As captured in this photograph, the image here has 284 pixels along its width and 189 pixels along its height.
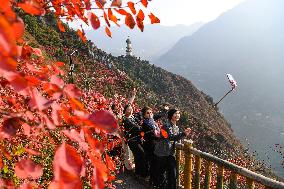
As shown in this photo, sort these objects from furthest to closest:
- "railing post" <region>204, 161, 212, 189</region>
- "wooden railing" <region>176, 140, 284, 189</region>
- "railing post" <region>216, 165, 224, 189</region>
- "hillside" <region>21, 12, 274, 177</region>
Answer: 1. "hillside" <region>21, 12, 274, 177</region>
2. "railing post" <region>204, 161, 212, 189</region>
3. "railing post" <region>216, 165, 224, 189</region>
4. "wooden railing" <region>176, 140, 284, 189</region>

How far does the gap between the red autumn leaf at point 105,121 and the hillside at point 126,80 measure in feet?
43.9

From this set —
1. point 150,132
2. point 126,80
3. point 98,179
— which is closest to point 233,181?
point 150,132

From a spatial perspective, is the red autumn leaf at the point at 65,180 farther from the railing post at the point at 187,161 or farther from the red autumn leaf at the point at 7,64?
the railing post at the point at 187,161

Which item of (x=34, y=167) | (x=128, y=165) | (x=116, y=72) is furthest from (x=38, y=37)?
(x=34, y=167)

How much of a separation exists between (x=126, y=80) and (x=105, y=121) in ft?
116

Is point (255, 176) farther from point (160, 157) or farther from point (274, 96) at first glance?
point (274, 96)

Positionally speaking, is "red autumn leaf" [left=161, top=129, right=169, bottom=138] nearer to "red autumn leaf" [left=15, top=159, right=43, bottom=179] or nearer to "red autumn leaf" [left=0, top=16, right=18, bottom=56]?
"red autumn leaf" [left=15, top=159, right=43, bottom=179]

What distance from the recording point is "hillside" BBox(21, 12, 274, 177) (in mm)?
30391

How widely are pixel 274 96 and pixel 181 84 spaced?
132 meters

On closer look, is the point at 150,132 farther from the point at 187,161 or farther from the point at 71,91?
the point at 71,91

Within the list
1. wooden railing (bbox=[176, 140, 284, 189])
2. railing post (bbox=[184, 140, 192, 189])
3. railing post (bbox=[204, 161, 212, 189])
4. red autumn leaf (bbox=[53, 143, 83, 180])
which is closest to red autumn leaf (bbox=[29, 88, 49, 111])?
red autumn leaf (bbox=[53, 143, 83, 180])

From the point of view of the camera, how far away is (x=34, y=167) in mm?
1418

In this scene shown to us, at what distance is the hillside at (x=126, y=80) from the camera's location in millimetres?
30391

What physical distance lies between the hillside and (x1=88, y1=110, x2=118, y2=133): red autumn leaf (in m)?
13.4
